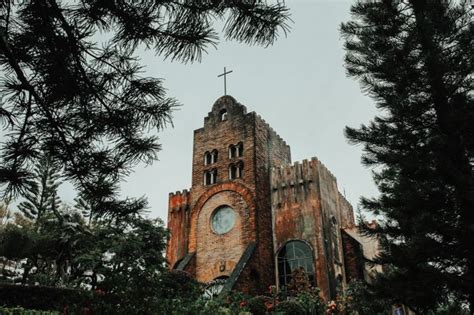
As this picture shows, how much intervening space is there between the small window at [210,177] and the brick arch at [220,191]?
471 mm

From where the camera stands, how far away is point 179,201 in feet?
55.0

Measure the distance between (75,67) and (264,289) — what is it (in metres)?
11.9

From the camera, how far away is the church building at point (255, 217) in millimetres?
13320

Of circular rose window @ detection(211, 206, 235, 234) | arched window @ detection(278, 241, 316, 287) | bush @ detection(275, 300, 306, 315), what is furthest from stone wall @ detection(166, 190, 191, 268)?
bush @ detection(275, 300, 306, 315)

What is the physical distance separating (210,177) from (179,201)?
73.8 inches

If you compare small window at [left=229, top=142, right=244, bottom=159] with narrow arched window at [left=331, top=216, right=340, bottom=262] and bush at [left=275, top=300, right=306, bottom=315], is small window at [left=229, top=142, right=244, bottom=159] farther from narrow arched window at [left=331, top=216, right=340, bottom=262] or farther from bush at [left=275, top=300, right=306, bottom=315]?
bush at [left=275, top=300, right=306, bottom=315]

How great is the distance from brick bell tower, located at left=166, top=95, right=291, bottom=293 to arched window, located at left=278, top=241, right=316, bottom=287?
1.21 ft

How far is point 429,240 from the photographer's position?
18.7ft

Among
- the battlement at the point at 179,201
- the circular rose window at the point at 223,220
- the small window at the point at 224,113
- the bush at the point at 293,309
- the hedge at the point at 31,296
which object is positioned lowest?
the bush at the point at 293,309

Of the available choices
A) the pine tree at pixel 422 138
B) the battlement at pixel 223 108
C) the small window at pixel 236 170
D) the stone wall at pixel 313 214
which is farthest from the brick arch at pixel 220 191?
the pine tree at pixel 422 138

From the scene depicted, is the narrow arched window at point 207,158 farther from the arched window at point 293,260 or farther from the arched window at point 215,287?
the arched window at point 215,287

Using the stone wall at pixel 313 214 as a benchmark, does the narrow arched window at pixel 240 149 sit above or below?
above

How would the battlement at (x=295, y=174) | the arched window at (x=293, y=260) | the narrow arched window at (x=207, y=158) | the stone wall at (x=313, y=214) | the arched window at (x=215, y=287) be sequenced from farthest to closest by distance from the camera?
the narrow arched window at (x=207, y=158) < the battlement at (x=295, y=174) < the arched window at (x=293, y=260) < the stone wall at (x=313, y=214) < the arched window at (x=215, y=287)

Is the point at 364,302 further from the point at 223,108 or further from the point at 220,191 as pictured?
the point at 223,108
